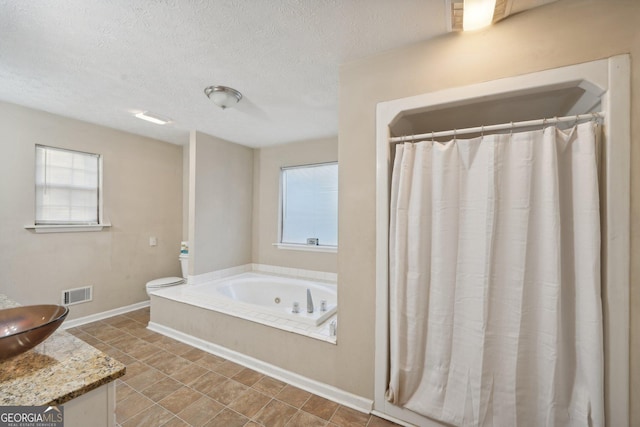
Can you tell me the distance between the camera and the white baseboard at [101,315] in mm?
2792

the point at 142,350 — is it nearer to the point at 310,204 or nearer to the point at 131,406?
the point at 131,406

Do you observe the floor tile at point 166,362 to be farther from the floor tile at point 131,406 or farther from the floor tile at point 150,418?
the floor tile at point 150,418

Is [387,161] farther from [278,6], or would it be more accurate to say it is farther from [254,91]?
[254,91]

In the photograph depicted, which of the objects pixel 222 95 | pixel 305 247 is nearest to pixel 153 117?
pixel 222 95

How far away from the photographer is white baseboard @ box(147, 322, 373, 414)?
1701mm

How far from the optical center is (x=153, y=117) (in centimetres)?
273

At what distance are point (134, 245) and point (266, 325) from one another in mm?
2412

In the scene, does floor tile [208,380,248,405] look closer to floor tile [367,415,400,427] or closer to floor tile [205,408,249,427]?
floor tile [205,408,249,427]

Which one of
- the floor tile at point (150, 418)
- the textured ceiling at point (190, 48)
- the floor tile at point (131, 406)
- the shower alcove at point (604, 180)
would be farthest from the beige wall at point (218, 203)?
the shower alcove at point (604, 180)

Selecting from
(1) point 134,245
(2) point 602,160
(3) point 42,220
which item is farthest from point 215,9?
(1) point 134,245

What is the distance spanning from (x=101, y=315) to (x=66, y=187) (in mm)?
1533

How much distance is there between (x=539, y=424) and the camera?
4.15 ft

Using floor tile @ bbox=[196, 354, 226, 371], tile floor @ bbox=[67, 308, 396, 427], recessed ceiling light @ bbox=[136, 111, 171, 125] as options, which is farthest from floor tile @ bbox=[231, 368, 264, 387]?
recessed ceiling light @ bbox=[136, 111, 171, 125]

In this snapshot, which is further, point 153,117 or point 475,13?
point 153,117
